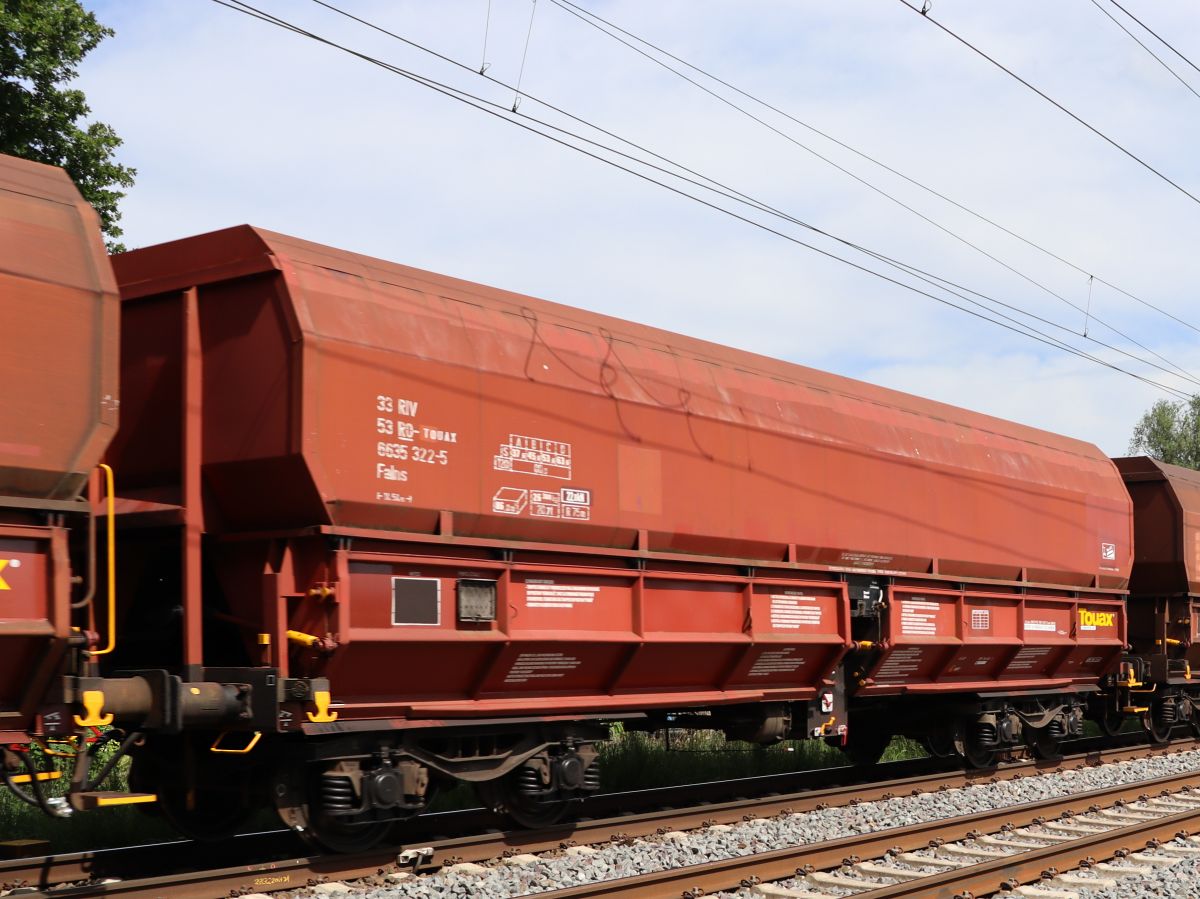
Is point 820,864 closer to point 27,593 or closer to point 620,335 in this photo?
point 620,335

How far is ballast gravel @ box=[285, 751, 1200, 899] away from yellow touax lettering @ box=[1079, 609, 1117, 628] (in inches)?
109

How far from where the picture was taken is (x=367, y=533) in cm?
911

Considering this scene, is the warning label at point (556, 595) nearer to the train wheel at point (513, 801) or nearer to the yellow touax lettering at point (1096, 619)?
the train wheel at point (513, 801)

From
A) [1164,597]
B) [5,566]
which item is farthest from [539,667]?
[1164,597]

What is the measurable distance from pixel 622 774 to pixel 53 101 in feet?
48.7

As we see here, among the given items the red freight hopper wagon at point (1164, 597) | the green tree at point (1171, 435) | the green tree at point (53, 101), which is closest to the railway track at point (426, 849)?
the red freight hopper wagon at point (1164, 597)

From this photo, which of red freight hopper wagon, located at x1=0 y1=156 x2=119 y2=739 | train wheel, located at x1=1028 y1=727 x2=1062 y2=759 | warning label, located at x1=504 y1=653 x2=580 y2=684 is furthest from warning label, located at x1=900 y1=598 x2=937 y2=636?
red freight hopper wagon, located at x1=0 y1=156 x2=119 y2=739

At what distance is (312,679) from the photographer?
Result: 8891 millimetres

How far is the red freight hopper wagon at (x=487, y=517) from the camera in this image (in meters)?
9.04

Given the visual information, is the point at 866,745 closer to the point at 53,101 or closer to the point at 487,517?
the point at 487,517

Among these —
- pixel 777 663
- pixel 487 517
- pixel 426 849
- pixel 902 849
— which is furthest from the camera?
pixel 777 663

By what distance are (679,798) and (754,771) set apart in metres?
3.71

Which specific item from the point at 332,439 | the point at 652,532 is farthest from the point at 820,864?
the point at 332,439

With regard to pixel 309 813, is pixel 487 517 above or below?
above
